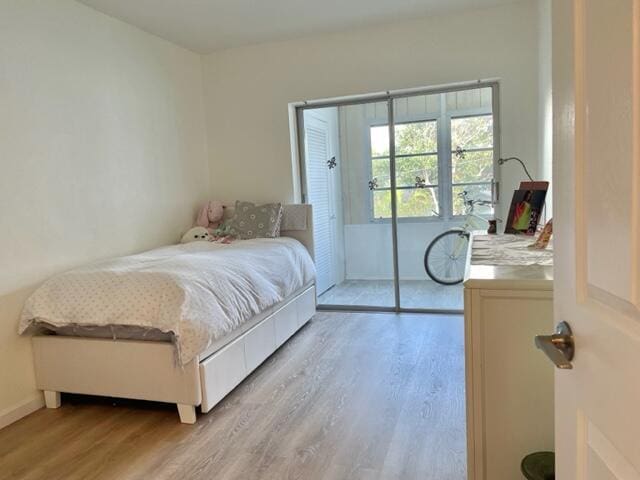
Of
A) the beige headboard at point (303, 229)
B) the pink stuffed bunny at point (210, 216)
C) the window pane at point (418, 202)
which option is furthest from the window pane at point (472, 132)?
the pink stuffed bunny at point (210, 216)

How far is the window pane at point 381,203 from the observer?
14.3 feet

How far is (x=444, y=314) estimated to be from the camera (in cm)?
409

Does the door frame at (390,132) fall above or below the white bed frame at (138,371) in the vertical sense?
above

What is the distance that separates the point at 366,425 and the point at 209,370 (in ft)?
2.70

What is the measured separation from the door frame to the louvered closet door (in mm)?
87

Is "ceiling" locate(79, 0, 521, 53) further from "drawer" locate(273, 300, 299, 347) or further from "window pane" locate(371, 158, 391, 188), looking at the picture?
"drawer" locate(273, 300, 299, 347)

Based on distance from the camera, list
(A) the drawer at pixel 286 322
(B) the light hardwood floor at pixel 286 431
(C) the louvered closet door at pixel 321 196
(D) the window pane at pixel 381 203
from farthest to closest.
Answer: (C) the louvered closet door at pixel 321 196
(D) the window pane at pixel 381 203
(A) the drawer at pixel 286 322
(B) the light hardwood floor at pixel 286 431

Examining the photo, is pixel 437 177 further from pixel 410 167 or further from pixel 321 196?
pixel 321 196

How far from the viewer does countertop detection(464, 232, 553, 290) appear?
138cm

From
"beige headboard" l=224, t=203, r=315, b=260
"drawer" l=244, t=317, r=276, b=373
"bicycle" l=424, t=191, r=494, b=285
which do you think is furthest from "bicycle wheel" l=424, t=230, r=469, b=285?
"drawer" l=244, t=317, r=276, b=373

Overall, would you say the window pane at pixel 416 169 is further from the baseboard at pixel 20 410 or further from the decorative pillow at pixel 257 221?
the baseboard at pixel 20 410

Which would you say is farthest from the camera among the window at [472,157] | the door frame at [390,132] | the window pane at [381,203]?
the window pane at [381,203]

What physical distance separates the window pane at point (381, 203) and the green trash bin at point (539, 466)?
3117 mm

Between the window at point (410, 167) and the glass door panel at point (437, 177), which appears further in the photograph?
the window at point (410, 167)
